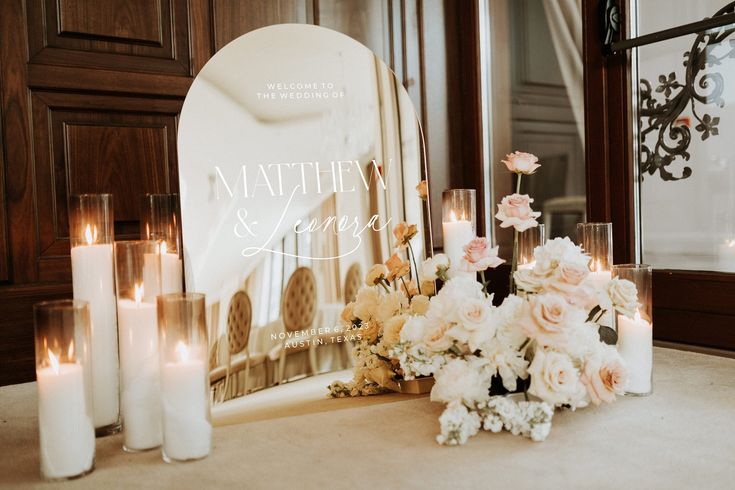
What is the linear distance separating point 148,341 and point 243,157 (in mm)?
395

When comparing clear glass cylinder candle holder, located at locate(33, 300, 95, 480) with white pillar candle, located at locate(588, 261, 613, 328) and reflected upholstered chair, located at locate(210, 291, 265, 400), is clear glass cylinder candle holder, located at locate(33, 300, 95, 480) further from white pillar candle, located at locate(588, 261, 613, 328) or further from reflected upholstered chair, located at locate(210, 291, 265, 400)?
white pillar candle, located at locate(588, 261, 613, 328)

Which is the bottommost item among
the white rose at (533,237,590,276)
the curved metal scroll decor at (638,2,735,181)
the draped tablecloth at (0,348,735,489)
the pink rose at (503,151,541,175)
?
the draped tablecloth at (0,348,735,489)

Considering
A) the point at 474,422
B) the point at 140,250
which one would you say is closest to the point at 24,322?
the point at 140,250

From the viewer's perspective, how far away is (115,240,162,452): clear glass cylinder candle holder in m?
0.88

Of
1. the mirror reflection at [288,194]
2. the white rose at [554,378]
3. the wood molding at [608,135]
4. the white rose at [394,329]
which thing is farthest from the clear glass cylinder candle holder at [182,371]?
the wood molding at [608,135]

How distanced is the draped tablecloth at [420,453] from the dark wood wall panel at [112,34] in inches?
31.0

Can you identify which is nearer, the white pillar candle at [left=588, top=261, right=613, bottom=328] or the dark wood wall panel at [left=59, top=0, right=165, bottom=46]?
the white pillar candle at [left=588, top=261, right=613, bottom=328]

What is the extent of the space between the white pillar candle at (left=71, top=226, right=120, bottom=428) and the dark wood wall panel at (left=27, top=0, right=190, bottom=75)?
0.69 m

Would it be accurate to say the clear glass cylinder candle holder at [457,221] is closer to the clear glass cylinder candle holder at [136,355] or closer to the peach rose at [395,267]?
the peach rose at [395,267]

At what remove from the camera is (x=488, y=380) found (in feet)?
3.03

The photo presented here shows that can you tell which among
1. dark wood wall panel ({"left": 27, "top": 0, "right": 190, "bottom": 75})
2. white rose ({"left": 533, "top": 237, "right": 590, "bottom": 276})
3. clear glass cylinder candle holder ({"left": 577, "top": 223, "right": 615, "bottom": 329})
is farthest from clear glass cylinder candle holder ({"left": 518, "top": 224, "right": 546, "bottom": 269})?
dark wood wall panel ({"left": 27, "top": 0, "right": 190, "bottom": 75})

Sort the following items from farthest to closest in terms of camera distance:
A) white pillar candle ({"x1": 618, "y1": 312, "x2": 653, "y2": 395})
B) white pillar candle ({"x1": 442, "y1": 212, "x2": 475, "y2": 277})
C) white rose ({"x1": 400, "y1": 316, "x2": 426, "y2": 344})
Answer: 1. white pillar candle ({"x1": 442, "y1": 212, "x2": 475, "y2": 277})
2. white pillar candle ({"x1": 618, "y1": 312, "x2": 653, "y2": 395})
3. white rose ({"x1": 400, "y1": 316, "x2": 426, "y2": 344})

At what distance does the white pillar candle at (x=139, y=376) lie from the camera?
878 mm

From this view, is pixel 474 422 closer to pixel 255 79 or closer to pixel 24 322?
pixel 255 79
